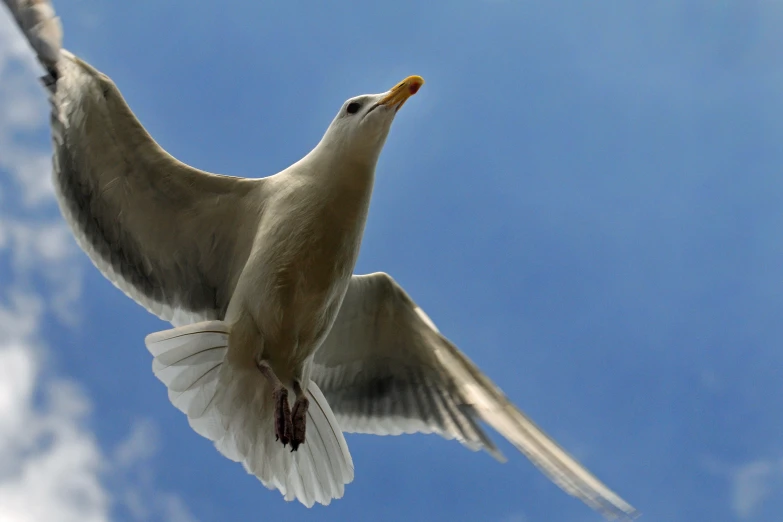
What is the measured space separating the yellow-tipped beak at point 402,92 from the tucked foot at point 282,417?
1.29 meters

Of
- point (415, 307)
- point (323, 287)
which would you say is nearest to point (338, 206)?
point (323, 287)

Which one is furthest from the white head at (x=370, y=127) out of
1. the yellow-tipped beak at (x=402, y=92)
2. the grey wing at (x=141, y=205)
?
the grey wing at (x=141, y=205)

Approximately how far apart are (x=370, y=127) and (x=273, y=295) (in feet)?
2.73

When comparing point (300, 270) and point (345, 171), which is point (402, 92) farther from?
point (300, 270)

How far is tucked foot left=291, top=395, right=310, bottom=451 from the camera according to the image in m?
3.43

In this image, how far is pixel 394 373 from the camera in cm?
440

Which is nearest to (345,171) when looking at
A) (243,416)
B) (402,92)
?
(402,92)

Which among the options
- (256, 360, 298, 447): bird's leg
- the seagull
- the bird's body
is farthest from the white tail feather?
(256, 360, 298, 447): bird's leg

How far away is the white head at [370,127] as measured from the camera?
3.61 metres

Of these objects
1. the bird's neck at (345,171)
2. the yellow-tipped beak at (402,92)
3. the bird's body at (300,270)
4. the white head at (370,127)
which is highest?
the yellow-tipped beak at (402,92)

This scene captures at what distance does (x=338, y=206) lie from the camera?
11.5 feet

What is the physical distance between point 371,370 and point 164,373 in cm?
125

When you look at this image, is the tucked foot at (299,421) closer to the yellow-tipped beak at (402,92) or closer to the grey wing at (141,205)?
the grey wing at (141,205)

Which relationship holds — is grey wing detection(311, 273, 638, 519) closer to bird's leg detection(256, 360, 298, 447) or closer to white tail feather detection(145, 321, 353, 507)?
white tail feather detection(145, 321, 353, 507)
